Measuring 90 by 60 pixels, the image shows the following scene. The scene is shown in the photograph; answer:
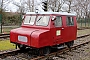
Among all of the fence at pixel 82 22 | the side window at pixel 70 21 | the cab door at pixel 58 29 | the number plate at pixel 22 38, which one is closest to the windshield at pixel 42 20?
the cab door at pixel 58 29

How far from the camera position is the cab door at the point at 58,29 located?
26.7 feet

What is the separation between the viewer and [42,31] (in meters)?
7.36

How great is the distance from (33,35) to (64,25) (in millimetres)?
2392

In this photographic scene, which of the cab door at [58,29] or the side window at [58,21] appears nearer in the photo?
the cab door at [58,29]

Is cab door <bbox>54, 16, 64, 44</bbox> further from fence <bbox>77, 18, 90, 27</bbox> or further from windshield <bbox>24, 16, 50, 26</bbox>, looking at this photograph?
fence <bbox>77, 18, 90, 27</bbox>


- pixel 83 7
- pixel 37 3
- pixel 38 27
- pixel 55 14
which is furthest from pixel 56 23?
pixel 83 7

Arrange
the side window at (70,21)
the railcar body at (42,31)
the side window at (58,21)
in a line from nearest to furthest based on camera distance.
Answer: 1. the railcar body at (42,31)
2. the side window at (58,21)
3. the side window at (70,21)

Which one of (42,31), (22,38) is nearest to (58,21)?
(42,31)

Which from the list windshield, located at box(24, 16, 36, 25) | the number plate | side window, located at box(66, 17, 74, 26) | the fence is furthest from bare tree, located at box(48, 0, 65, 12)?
the number plate

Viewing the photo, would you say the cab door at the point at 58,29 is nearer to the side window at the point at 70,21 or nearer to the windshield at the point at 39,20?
the windshield at the point at 39,20

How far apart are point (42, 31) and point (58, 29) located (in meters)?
1.24

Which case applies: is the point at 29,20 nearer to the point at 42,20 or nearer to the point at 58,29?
the point at 42,20

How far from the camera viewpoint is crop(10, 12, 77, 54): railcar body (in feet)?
23.6

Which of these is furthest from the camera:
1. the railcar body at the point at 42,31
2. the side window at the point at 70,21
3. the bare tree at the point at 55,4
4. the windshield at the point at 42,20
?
the bare tree at the point at 55,4
